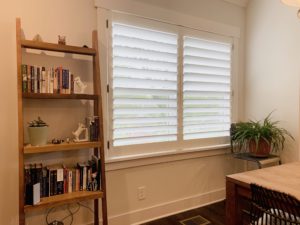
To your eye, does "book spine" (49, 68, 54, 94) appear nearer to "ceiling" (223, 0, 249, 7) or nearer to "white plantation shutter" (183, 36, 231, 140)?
"white plantation shutter" (183, 36, 231, 140)

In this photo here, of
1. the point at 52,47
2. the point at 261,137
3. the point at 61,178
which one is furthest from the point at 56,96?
the point at 261,137

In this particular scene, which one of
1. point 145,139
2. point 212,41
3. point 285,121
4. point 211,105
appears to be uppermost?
point 212,41

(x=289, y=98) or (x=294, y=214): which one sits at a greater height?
(x=289, y=98)

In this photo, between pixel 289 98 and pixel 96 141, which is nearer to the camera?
pixel 96 141

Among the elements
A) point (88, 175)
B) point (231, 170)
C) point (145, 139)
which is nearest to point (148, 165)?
point (145, 139)

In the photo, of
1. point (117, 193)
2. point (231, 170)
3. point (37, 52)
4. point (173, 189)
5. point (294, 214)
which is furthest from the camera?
point (231, 170)

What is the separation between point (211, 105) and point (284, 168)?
1281mm

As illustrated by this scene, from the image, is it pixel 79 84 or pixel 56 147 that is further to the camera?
pixel 79 84

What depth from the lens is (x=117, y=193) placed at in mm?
2369

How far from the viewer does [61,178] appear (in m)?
1.92

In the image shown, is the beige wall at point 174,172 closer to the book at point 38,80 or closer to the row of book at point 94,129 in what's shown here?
the row of book at point 94,129

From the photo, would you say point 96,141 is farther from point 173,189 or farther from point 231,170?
point 231,170

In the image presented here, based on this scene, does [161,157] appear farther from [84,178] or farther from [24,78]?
[24,78]

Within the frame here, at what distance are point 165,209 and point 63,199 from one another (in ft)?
4.04
